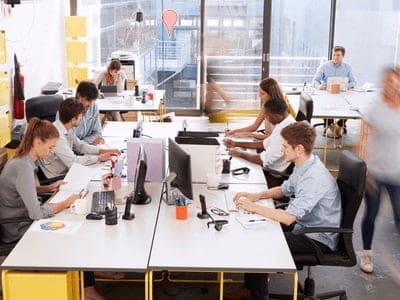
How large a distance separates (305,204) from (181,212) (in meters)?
0.76

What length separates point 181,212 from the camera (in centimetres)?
369

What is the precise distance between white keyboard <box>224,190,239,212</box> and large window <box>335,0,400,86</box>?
256 inches

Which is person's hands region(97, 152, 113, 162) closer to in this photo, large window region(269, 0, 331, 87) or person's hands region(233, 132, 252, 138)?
person's hands region(233, 132, 252, 138)

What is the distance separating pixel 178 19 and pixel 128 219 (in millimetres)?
7000

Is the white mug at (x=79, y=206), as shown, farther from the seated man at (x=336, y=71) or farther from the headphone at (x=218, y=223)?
the seated man at (x=336, y=71)

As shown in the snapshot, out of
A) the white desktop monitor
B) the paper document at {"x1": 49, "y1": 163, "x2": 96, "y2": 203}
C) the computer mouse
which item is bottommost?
the computer mouse

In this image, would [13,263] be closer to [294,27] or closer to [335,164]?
[335,164]

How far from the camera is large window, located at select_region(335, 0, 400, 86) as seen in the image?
1002 cm

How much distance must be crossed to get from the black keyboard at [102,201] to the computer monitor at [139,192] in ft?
0.35

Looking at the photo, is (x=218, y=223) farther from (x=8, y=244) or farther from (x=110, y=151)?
(x=110, y=151)

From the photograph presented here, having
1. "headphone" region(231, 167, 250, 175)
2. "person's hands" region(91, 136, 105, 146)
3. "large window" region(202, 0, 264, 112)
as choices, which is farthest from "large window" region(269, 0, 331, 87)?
"headphone" region(231, 167, 250, 175)

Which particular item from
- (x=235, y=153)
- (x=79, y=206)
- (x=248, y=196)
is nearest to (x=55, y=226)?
(x=79, y=206)

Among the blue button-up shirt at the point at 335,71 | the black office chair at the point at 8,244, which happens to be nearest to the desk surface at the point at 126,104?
the blue button-up shirt at the point at 335,71

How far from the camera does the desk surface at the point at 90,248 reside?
3.04 meters
